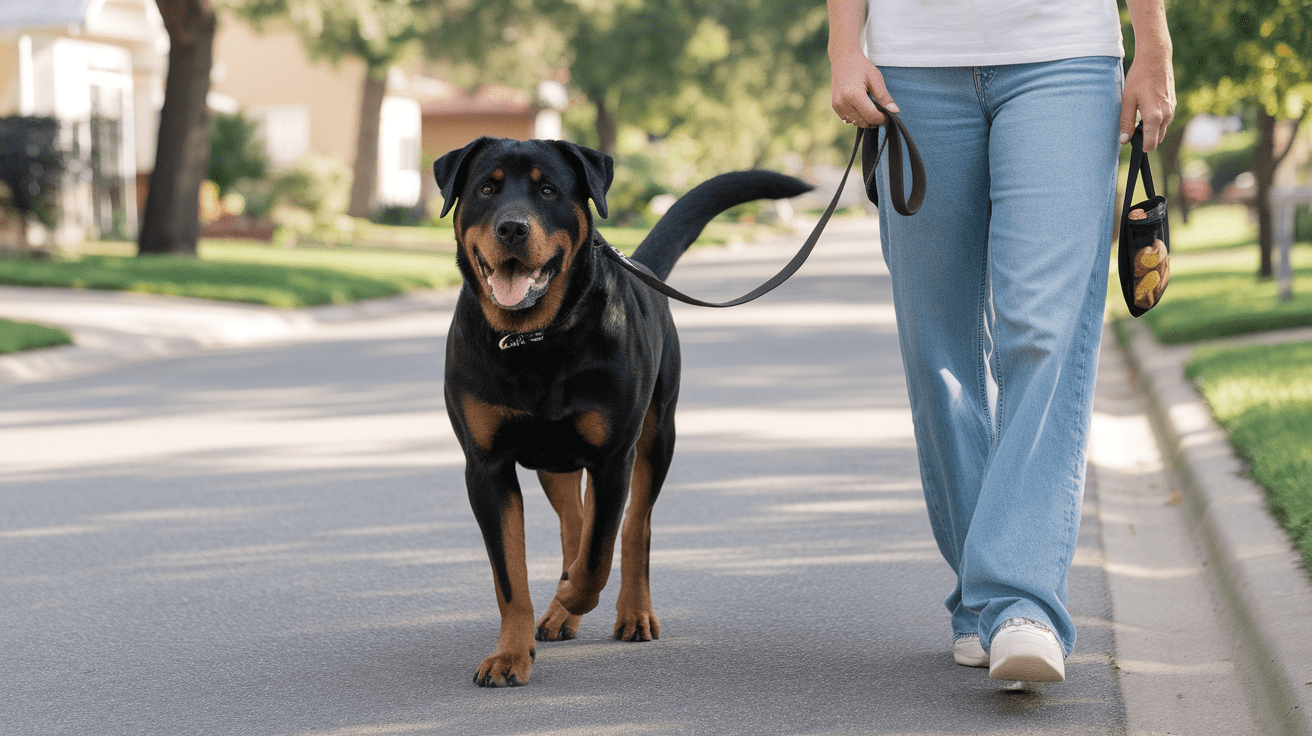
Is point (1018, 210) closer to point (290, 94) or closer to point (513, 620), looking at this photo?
point (513, 620)

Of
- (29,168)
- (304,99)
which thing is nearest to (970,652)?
(29,168)

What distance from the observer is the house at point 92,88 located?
22453 mm

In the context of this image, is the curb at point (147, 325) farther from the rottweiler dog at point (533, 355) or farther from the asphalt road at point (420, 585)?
the rottweiler dog at point (533, 355)

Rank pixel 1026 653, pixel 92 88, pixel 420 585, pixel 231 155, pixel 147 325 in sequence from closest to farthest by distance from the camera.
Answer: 1. pixel 1026 653
2. pixel 420 585
3. pixel 147 325
4. pixel 92 88
5. pixel 231 155

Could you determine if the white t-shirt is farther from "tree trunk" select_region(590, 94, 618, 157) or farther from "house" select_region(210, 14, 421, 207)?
"house" select_region(210, 14, 421, 207)

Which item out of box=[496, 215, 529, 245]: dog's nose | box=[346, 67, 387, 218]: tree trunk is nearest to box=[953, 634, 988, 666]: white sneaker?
box=[496, 215, 529, 245]: dog's nose

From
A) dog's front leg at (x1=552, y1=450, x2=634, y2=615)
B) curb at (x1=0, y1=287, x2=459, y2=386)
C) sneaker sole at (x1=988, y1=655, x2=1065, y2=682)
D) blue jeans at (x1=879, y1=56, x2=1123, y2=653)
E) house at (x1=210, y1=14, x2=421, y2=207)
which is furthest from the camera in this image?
house at (x1=210, y1=14, x2=421, y2=207)

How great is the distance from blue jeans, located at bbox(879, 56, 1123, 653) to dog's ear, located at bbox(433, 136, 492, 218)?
103cm

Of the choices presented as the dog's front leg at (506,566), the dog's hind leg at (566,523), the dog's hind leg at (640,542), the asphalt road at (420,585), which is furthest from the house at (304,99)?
the dog's front leg at (506,566)

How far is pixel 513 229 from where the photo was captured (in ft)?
11.3

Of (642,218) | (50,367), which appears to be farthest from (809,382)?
(642,218)

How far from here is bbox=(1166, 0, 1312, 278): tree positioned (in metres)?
7.33

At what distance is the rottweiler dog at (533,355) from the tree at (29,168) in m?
17.5

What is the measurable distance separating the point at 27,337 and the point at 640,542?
29.3 ft
